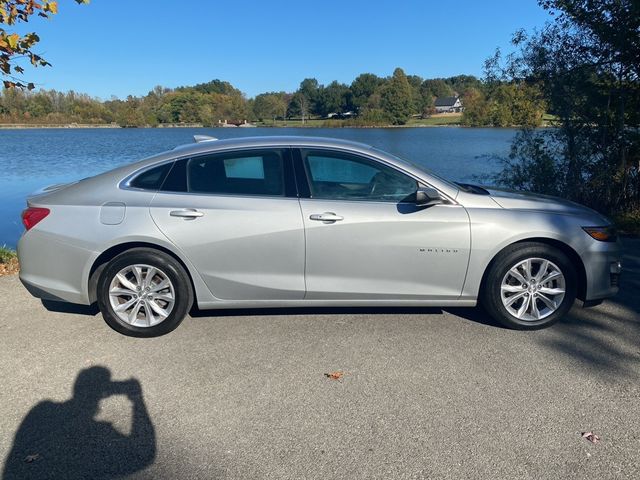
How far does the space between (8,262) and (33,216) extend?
295cm

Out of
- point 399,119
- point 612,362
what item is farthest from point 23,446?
point 399,119

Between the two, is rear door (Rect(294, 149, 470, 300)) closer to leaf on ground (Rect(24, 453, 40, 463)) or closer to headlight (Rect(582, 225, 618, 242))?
headlight (Rect(582, 225, 618, 242))

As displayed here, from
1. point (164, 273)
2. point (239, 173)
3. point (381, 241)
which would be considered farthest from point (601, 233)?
point (164, 273)

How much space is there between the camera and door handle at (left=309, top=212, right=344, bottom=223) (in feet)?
12.9

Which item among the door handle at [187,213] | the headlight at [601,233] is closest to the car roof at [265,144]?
the door handle at [187,213]

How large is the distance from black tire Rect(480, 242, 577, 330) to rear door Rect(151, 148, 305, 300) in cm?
156

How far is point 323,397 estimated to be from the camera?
314 centimetres

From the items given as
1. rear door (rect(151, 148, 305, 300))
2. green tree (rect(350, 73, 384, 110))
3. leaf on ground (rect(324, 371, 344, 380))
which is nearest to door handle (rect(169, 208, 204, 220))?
rear door (rect(151, 148, 305, 300))

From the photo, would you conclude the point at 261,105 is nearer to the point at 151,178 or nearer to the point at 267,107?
the point at 267,107

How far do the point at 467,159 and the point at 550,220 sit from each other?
572 inches

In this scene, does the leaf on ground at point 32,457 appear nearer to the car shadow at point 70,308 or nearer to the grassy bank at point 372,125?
the car shadow at point 70,308

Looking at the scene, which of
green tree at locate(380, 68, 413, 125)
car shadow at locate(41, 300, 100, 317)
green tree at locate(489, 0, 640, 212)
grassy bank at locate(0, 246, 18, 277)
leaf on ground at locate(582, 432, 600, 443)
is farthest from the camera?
green tree at locate(380, 68, 413, 125)

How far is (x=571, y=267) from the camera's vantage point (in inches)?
163

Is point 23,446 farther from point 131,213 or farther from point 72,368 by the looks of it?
point 131,213
